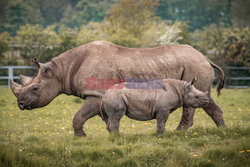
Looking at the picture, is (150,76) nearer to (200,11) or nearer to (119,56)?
(119,56)

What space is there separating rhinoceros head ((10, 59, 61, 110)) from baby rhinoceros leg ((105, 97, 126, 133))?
167cm

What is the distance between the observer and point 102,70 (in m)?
7.92

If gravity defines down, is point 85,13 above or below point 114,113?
below

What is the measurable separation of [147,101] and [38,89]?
2.65 metres

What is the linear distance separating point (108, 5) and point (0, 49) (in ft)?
108

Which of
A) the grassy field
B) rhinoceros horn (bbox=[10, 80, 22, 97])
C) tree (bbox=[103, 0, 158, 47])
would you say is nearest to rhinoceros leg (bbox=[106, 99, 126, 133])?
the grassy field

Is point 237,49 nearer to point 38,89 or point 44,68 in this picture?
point 44,68

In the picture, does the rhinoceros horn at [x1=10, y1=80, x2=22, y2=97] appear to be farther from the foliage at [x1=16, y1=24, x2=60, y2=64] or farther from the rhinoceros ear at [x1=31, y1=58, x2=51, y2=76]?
the foliage at [x1=16, y1=24, x2=60, y2=64]

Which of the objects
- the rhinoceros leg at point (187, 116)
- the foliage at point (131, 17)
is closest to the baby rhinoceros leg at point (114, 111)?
the rhinoceros leg at point (187, 116)

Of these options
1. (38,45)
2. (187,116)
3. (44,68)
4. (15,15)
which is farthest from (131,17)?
(15,15)

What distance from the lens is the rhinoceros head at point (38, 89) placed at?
8.08 meters

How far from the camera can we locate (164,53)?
27.5 ft

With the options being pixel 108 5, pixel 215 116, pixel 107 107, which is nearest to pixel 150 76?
pixel 107 107

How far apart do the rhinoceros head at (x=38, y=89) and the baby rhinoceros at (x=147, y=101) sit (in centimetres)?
149
